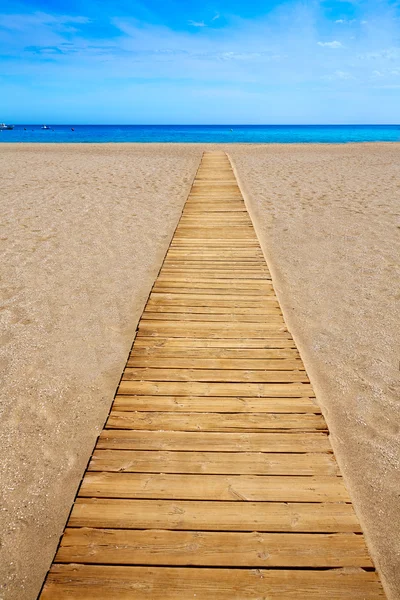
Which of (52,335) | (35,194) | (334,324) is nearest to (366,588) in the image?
(334,324)

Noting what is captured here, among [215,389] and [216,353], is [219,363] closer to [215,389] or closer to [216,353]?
[216,353]

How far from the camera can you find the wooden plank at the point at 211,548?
2.11 metres

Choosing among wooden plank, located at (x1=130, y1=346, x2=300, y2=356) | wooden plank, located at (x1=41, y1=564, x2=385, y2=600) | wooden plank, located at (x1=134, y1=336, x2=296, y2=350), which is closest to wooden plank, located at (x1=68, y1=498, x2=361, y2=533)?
wooden plank, located at (x1=41, y1=564, x2=385, y2=600)

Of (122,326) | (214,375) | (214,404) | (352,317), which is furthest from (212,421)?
(352,317)

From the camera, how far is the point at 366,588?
2025 millimetres

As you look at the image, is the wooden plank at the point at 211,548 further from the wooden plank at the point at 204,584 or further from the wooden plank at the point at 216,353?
the wooden plank at the point at 216,353

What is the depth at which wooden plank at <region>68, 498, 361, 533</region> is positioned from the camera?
2.28m

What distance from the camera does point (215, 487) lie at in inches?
98.5

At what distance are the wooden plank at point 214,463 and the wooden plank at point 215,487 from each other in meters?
0.04

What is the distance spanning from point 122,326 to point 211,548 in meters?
2.93

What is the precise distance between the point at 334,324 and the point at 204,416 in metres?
2.41

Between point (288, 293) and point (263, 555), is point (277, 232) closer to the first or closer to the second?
point (288, 293)

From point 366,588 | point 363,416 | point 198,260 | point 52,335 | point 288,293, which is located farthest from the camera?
point 198,260

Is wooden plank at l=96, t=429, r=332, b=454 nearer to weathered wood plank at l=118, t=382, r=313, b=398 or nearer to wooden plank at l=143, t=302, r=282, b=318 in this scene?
weathered wood plank at l=118, t=382, r=313, b=398
